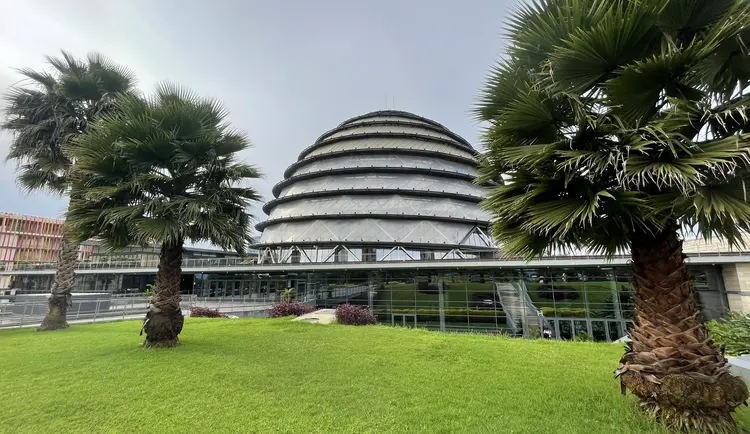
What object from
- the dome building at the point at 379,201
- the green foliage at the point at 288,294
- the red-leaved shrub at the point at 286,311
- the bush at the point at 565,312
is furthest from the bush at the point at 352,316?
the green foliage at the point at 288,294

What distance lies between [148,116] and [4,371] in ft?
23.0

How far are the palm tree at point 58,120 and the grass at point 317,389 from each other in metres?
6.41

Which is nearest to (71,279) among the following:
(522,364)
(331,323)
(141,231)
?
(141,231)

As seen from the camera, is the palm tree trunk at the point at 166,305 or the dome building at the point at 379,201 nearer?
the palm tree trunk at the point at 166,305

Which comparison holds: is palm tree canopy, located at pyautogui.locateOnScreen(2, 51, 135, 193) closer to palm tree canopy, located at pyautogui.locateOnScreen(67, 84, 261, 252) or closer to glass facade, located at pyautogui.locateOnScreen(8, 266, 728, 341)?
palm tree canopy, located at pyautogui.locateOnScreen(67, 84, 261, 252)

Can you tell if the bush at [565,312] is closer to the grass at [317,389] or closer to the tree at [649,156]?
the grass at [317,389]

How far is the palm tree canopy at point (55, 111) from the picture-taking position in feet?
50.6

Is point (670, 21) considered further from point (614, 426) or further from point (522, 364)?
point (522, 364)

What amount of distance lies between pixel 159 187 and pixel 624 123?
38.3 ft

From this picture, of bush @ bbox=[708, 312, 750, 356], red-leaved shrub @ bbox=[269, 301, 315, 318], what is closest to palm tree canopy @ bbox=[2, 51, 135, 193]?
red-leaved shrub @ bbox=[269, 301, 315, 318]

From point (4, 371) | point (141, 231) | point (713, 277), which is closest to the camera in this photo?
point (4, 371)

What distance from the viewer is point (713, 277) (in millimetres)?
17203

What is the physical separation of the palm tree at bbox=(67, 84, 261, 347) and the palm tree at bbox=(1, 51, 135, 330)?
24.9ft

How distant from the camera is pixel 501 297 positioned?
2217 centimetres
